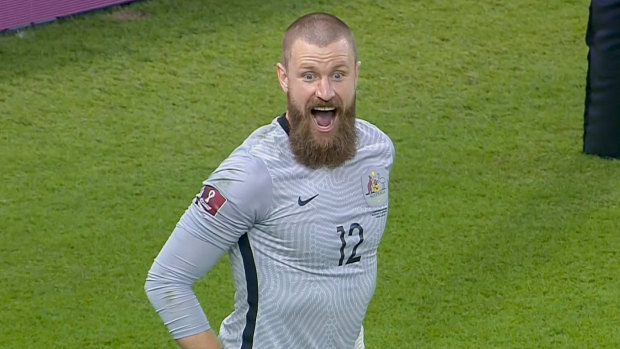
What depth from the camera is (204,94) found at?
765 centimetres

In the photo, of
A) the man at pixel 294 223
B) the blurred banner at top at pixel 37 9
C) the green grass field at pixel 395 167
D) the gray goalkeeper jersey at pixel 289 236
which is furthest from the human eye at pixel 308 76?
the blurred banner at top at pixel 37 9

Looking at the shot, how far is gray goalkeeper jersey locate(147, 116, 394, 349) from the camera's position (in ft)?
9.28

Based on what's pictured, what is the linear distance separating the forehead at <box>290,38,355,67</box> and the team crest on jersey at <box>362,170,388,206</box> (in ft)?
1.01

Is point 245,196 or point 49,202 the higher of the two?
point 245,196

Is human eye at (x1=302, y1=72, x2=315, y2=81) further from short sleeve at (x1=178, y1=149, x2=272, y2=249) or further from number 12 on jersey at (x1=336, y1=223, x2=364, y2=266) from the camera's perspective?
number 12 on jersey at (x1=336, y1=223, x2=364, y2=266)

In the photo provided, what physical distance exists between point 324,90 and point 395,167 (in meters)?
3.93

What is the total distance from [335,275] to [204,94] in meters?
4.81

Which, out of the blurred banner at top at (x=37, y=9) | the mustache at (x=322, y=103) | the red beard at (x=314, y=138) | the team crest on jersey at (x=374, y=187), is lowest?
the blurred banner at top at (x=37, y=9)

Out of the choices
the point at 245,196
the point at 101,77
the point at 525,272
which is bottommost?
the point at 525,272

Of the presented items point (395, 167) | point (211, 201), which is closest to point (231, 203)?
point (211, 201)

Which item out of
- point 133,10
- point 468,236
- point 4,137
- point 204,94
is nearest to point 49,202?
point 4,137

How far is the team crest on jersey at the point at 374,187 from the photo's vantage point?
2996 mm

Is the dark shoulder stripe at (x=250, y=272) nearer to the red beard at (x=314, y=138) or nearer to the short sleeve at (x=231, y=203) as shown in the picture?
the short sleeve at (x=231, y=203)

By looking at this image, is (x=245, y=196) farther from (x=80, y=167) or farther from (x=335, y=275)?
(x=80, y=167)
